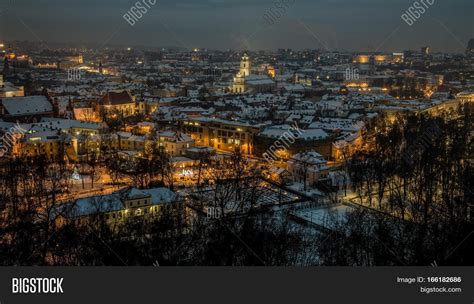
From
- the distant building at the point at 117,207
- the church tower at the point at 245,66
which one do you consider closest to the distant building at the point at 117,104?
the church tower at the point at 245,66

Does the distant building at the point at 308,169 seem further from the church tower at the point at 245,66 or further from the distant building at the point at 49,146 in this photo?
the church tower at the point at 245,66

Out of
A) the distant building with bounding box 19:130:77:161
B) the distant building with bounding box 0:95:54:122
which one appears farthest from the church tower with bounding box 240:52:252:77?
the distant building with bounding box 19:130:77:161

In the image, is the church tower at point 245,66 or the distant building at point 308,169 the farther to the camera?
the church tower at point 245,66

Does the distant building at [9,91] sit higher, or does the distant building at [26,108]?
the distant building at [9,91]

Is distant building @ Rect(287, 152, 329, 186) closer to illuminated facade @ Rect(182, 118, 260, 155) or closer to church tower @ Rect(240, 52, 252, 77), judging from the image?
illuminated facade @ Rect(182, 118, 260, 155)

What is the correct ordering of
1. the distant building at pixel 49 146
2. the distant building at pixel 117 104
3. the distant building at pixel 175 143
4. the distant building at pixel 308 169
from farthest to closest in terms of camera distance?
the distant building at pixel 117 104 → the distant building at pixel 175 143 → the distant building at pixel 49 146 → the distant building at pixel 308 169

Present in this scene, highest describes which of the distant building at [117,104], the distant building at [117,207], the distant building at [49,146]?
the distant building at [117,104]

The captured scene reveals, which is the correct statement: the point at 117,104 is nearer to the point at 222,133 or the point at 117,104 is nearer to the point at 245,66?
the point at 222,133

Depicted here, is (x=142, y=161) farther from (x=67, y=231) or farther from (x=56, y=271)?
(x=56, y=271)

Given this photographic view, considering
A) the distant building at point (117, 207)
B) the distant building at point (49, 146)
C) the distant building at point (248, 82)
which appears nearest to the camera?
the distant building at point (117, 207)

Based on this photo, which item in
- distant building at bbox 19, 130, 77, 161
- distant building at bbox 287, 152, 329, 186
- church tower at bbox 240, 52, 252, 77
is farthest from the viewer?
church tower at bbox 240, 52, 252, 77

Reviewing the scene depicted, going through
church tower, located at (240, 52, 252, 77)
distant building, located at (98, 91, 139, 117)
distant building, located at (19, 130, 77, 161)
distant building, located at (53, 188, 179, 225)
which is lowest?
distant building, located at (53, 188, 179, 225)
